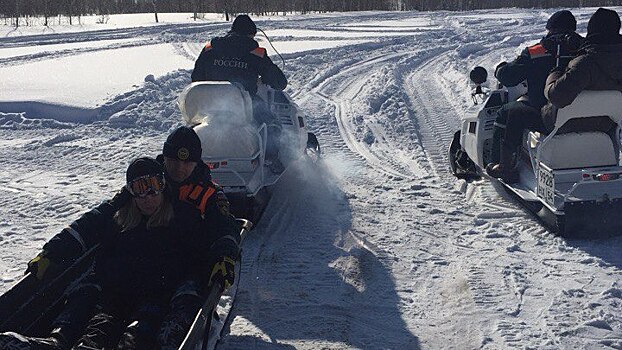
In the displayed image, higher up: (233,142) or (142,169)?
(142,169)

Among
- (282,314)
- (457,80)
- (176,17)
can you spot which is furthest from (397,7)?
(282,314)

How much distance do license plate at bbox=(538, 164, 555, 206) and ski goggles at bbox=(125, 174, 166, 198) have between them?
341cm

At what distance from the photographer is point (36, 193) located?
25.4ft

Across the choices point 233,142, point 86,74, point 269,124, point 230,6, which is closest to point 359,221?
point 233,142

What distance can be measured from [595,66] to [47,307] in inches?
177

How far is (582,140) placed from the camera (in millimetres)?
6230

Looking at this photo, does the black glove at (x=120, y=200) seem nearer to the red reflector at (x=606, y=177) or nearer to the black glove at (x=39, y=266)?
the black glove at (x=39, y=266)

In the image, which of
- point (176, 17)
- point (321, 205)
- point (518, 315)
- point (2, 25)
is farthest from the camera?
point (176, 17)

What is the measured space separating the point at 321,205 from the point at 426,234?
4.16 feet

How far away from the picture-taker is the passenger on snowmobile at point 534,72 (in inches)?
261

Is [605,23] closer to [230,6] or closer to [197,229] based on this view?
[197,229]

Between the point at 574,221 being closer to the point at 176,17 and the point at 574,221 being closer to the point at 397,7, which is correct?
the point at 176,17

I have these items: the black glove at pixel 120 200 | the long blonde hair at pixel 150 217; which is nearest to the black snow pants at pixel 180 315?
the long blonde hair at pixel 150 217

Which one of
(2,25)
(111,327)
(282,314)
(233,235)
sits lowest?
(282,314)
